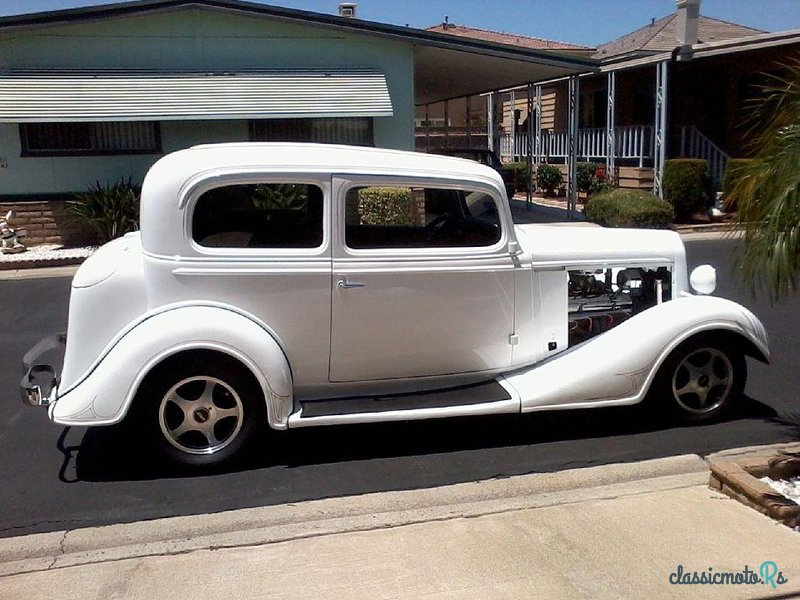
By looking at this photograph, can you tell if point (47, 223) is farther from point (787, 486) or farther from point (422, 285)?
point (787, 486)

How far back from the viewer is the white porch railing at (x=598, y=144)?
19078 mm

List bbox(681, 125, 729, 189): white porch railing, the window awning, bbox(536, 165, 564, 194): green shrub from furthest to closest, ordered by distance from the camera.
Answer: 1. bbox(536, 165, 564, 194): green shrub
2. bbox(681, 125, 729, 189): white porch railing
3. the window awning

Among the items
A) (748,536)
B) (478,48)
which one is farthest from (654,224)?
(748,536)

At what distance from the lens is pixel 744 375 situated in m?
5.36

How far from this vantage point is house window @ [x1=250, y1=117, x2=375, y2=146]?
15.0 m

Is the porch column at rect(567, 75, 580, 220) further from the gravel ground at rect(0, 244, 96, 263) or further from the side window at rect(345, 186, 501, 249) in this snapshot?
the side window at rect(345, 186, 501, 249)

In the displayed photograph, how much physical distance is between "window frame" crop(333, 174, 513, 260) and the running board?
0.88 metres

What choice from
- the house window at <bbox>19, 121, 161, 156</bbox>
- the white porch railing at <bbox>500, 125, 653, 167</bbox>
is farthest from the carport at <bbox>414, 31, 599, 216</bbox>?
the house window at <bbox>19, 121, 161, 156</bbox>

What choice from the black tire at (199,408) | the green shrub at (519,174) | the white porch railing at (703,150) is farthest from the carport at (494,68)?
the black tire at (199,408)

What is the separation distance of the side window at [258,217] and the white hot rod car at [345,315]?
1 cm

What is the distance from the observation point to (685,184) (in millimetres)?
15977

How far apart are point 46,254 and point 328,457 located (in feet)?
33.3

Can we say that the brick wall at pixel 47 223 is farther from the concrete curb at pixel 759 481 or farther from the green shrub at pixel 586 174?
the concrete curb at pixel 759 481

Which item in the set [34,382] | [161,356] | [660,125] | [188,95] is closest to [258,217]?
[161,356]
